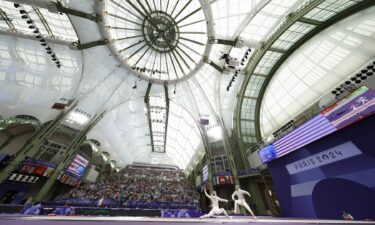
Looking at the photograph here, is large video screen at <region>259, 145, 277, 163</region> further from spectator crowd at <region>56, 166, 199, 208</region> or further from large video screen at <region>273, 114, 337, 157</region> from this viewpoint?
spectator crowd at <region>56, 166, 199, 208</region>

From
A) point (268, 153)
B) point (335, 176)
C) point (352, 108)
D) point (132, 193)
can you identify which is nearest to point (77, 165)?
point (132, 193)

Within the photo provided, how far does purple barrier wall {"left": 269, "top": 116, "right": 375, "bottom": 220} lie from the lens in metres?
9.70

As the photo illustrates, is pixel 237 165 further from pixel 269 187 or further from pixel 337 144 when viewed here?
pixel 337 144

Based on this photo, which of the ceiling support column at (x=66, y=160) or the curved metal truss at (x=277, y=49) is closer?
the curved metal truss at (x=277, y=49)

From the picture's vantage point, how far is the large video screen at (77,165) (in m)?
29.2

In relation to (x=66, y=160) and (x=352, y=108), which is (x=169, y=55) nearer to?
(x=352, y=108)

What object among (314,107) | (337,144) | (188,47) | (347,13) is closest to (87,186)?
(188,47)

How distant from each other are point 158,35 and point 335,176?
27.6 m

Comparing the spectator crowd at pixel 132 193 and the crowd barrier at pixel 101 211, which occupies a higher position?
the spectator crowd at pixel 132 193

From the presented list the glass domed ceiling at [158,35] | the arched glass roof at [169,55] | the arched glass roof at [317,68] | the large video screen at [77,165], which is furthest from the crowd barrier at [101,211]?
the glass domed ceiling at [158,35]

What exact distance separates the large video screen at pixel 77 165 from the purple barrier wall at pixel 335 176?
34.0 m

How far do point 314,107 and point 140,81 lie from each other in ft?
99.0

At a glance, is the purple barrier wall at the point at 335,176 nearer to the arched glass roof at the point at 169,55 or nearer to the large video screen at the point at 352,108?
the large video screen at the point at 352,108

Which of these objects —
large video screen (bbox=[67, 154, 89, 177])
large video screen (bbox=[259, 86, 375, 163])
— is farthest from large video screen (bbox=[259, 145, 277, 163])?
large video screen (bbox=[67, 154, 89, 177])
